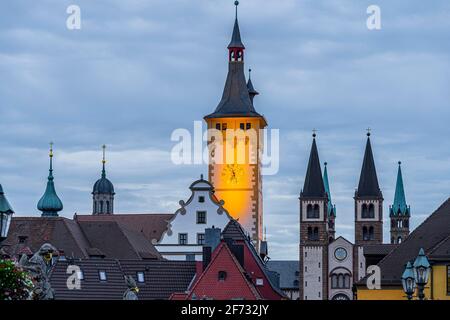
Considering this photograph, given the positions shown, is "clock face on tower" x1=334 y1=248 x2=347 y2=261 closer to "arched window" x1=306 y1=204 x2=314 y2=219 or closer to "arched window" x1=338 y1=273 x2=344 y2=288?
"arched window" x1=338 y1=273 x2=344 y2=288

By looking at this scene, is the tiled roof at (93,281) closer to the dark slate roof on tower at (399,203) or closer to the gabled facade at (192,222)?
the gabled facade at (192,222)

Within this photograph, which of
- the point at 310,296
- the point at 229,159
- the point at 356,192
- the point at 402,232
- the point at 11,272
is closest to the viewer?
the point at 11,272

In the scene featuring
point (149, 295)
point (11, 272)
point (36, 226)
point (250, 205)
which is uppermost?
point (250, 205)

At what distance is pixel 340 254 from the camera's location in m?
170

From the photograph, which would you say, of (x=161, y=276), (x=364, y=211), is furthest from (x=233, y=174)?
(x=161, y=276)

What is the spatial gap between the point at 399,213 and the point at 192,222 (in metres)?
90.4

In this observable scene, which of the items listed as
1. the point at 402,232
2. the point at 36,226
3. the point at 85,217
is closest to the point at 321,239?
the point at 402,232

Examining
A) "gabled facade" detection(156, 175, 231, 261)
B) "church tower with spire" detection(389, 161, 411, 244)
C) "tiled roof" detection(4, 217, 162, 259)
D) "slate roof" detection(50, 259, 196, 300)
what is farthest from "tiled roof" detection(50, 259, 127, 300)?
"church tower with spire" detection(389, 161, 411, 244)

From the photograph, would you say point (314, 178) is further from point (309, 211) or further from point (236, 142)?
point (236, 142)

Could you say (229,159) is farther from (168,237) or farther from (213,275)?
(213,275)

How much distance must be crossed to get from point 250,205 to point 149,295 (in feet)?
223

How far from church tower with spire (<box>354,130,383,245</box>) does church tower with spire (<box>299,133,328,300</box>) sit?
636 cm

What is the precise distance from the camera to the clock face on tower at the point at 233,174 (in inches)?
5551
